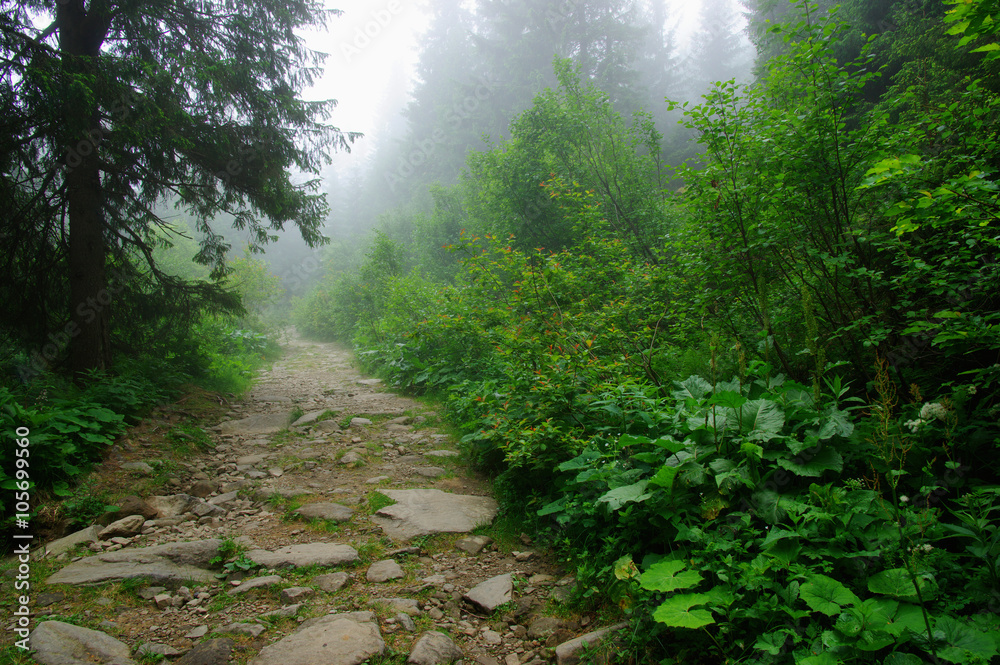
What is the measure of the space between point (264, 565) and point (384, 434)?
282cm

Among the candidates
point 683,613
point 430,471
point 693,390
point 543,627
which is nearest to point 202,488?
point 430,471

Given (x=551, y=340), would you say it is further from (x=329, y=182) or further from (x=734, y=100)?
(x=329, y=182)

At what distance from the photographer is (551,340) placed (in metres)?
4.40

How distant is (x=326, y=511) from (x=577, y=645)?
2.29 metres

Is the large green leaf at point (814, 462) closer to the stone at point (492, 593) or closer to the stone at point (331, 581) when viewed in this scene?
the stone at point (492, 593)

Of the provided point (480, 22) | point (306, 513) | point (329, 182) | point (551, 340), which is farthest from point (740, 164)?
point (329, 182)

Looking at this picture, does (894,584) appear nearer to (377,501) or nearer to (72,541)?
(377,501)

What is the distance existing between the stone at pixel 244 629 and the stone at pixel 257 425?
3.90m

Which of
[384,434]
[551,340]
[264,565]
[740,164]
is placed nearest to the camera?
[264,565]

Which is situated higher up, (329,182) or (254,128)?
(329,182)

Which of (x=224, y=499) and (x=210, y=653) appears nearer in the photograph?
(x=210, y=653)

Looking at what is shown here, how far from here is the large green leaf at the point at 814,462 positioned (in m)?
2.13

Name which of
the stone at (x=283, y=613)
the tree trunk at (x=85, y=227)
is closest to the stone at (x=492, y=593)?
the stone at (x=283, y=613)

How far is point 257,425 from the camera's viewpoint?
237 inches
